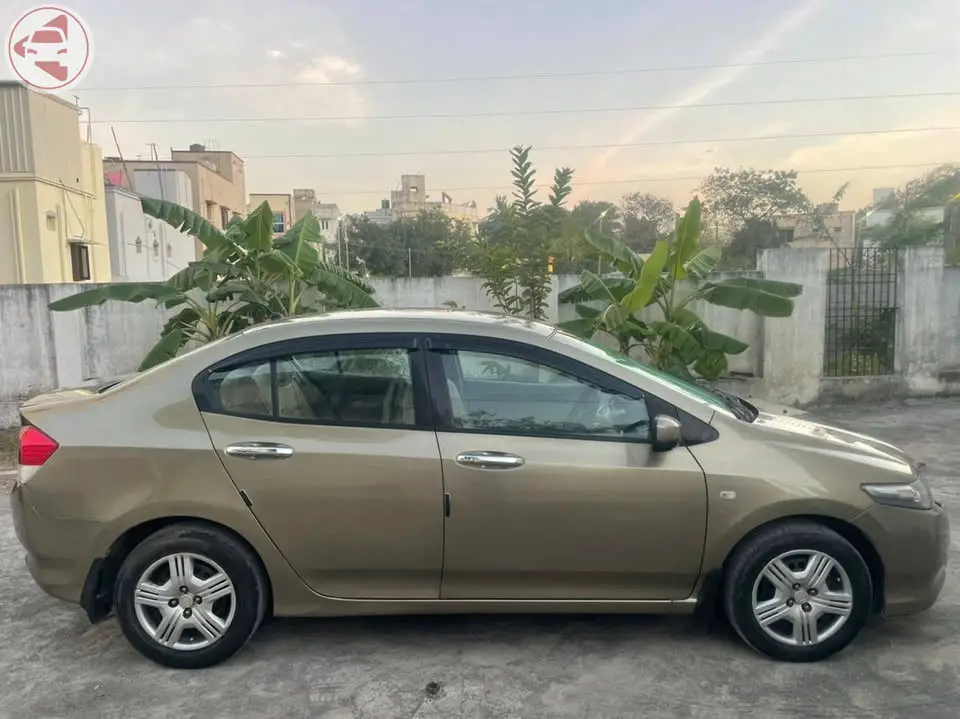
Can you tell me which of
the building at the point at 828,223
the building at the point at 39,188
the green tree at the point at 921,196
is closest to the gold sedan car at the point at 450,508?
the building at the point at 39,188

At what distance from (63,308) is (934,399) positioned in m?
10.9

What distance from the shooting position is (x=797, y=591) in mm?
3418

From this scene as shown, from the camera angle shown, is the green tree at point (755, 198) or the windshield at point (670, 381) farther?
the green tree at point (755, 198)

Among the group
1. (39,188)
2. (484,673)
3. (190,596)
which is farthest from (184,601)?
(39,188)

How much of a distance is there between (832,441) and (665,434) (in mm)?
904

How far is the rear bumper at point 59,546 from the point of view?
3.41m

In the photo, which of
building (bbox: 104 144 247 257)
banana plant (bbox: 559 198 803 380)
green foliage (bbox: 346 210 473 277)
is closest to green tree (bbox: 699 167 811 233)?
green foliage (bbox: 346 210 473 277)

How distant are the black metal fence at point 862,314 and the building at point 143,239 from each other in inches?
815

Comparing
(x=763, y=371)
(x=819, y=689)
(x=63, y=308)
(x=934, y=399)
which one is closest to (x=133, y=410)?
(x=819, y=689)

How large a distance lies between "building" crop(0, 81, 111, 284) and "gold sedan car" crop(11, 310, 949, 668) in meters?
19.4

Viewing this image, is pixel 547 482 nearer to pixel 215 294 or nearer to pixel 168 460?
pixel 168 460

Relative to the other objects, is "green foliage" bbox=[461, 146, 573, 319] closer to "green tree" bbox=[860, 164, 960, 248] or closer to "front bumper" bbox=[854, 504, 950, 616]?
"front bumper" bbox=[854, 504, 950, 616]

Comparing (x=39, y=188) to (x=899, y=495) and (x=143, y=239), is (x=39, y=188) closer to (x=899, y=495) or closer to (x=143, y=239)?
(x=143, y=239)

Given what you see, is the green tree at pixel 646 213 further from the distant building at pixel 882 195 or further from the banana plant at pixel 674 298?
the banana plant at pixel 674 298
